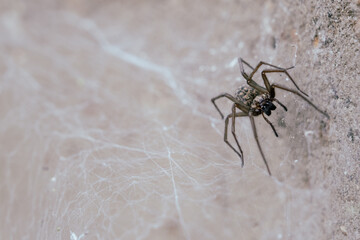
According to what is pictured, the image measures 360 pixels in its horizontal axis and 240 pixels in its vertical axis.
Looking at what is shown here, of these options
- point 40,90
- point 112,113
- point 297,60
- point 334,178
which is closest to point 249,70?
point 297,60

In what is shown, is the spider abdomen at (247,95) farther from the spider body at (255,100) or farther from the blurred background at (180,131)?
the blurred background at (180,131)

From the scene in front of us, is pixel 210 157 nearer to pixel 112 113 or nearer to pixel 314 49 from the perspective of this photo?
pixel 314 49

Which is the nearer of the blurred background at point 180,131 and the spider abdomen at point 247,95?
the blurred background at point 180,131

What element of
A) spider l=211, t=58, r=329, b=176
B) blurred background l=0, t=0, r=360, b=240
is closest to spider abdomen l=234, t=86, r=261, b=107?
spider l=211, t=58, r=329, b=176

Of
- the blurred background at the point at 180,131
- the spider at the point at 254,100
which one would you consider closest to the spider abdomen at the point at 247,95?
the spider at the point at 254,100

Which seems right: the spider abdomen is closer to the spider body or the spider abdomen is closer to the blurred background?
the spider body

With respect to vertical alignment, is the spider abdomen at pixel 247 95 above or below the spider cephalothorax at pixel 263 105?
above

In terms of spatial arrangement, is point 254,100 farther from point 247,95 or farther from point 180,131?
point 180,131


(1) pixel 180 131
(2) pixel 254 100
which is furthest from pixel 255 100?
(1) pixel 180 131
